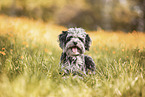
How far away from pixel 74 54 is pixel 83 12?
59.0 ft

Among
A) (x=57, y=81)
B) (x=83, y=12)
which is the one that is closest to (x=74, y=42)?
(x=57, y=81)

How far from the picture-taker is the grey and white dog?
351 cm

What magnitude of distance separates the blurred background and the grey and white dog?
10.1m

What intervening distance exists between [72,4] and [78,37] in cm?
1841

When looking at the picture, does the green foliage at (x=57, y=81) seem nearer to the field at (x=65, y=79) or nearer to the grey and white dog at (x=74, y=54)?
the field at (x=65, y=79)

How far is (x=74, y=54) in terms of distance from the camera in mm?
3570

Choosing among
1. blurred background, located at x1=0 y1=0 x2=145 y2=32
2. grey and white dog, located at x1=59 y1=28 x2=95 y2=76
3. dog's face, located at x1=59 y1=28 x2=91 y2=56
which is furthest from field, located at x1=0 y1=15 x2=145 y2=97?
blurred background, located at x1=0 y1=0 x2=145 y2=32

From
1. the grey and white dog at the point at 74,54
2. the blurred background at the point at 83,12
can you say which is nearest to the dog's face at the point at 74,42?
the grey and white dog at the point at 74,54

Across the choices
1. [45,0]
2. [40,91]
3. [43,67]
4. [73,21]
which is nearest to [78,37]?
[43,67]

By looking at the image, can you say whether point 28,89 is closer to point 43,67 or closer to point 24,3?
point 43,67

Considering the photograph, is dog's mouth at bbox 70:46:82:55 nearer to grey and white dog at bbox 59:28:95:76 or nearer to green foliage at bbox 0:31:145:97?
grey and white dog at bbox 59:28:95:76

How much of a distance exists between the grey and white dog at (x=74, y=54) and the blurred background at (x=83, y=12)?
10.1 metres

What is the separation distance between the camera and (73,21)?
63.8 ft

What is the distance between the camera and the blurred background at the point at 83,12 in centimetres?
1471
